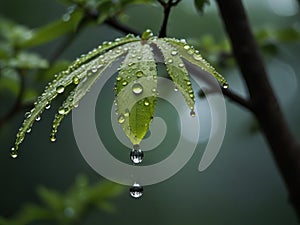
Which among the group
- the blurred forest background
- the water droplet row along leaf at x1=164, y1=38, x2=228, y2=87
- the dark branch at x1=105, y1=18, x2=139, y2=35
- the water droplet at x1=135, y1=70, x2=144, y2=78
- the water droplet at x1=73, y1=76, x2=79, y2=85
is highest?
the blurred forest background

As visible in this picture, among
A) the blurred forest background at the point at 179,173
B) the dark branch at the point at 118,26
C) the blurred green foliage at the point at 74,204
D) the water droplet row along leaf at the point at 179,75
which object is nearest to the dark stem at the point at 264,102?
the dark branch at the point at 118,26

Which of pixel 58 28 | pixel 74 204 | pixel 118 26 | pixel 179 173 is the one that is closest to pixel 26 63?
pixel 58 28

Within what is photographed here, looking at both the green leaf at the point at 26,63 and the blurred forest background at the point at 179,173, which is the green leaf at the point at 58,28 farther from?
the blurred forest background at the point at 179,173

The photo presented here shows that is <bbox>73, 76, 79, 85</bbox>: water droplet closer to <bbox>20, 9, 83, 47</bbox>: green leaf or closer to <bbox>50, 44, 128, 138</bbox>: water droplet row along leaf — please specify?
<bbox>50, 44, 128, 138</bbox>: water droplet row along leaf

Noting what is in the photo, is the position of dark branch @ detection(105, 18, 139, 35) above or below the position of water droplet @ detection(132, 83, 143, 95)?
above

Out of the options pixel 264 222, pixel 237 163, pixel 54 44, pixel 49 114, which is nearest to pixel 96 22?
pixel 49 114

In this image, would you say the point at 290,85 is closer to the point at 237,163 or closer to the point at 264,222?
the point at 237,163

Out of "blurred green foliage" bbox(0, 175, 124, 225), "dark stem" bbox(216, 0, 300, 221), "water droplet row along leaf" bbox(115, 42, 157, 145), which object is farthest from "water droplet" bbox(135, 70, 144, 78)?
"blurred green foliage" bbox(0, 175, 124, 225)
